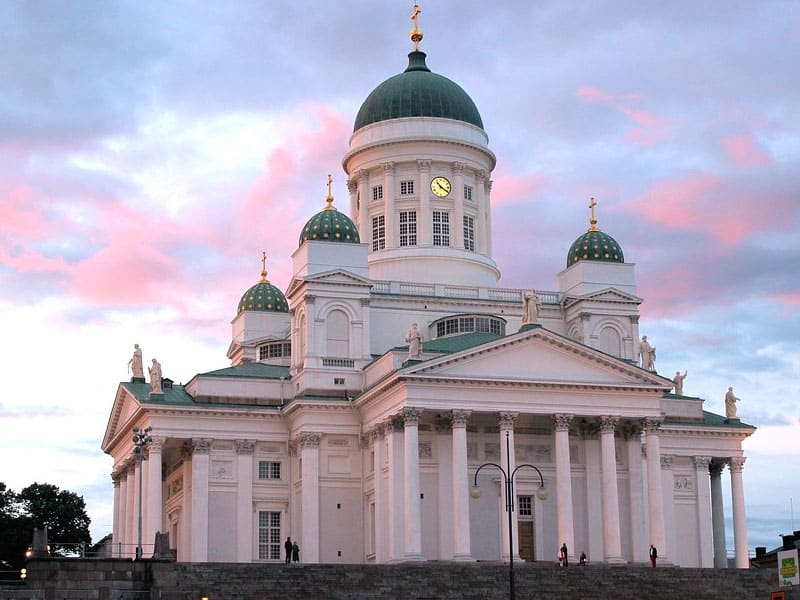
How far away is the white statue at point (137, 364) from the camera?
82.6 metres

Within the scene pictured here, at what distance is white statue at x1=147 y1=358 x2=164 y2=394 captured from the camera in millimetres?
76938

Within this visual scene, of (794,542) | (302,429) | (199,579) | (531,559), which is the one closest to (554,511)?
(531,559)

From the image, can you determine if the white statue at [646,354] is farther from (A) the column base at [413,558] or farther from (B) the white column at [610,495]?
(A) the column base at [413,558]

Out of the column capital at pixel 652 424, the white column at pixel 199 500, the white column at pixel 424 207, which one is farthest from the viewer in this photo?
the white column at pixel 424 207

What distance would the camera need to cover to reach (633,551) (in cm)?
7338

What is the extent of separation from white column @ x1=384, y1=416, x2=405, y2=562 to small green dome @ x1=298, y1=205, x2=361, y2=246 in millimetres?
12547

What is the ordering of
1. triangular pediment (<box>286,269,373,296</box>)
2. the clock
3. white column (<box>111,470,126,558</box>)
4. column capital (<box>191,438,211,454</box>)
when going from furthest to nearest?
the clock, white column (<box>111,470,126,558</box>), triangular pediment (<box>286,269,373,296</box>), column capital (<box>191,438,211,454</box>)

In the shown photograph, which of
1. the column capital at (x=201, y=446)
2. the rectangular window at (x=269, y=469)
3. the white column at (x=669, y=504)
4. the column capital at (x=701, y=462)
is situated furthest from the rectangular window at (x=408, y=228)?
the column capital at (x=701, y=462)

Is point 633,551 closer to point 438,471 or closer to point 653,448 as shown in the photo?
point 653,448

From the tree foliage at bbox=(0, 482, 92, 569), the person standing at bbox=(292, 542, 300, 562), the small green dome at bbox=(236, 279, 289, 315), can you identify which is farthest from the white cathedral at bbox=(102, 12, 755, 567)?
the tree foliage at bbox=(0, 482, 92, 569)

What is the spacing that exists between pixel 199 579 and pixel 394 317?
87.4 feet

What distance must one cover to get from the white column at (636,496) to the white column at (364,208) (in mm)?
21285

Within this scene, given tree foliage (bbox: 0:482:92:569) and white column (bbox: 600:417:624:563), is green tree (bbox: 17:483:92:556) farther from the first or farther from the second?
white column (bbox: 600:417:624:563)

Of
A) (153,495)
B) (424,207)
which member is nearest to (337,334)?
(424,207)
